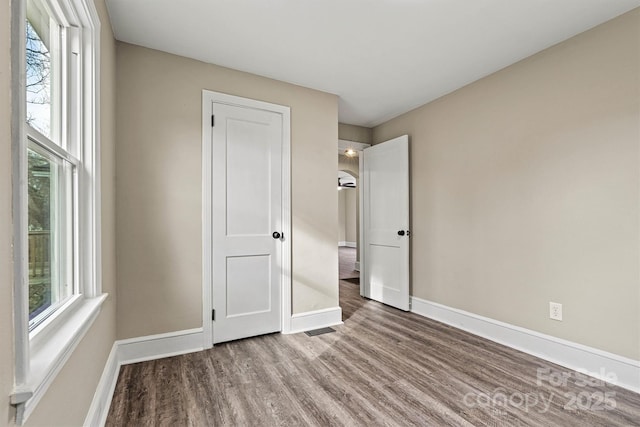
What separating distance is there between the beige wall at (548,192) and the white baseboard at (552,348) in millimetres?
59

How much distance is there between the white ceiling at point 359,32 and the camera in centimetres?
203

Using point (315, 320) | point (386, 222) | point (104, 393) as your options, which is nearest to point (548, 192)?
point (386, 222)

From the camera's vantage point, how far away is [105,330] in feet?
6.28

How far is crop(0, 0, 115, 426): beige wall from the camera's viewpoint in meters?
0.70

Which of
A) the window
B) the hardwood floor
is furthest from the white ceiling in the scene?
the hardwood floor

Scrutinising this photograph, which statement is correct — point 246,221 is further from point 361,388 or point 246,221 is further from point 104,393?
point 361,388

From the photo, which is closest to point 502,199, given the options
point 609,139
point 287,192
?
point 609,139

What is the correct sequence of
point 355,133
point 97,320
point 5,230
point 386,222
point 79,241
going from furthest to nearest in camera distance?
point 355,133
point 386,222
point 97,320
point 79,241
point 5,230

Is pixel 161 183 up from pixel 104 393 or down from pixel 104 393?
up

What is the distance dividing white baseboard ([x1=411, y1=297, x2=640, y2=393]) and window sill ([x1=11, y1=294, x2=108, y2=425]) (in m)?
3.05

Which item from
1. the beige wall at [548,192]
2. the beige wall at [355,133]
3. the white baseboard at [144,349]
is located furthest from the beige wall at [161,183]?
the beige wall at [548,192]

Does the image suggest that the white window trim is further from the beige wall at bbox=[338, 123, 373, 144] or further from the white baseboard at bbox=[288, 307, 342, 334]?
the beige wall at bbox=[338, 123, 373, 144]

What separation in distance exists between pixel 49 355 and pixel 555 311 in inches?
121

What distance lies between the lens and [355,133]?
14.7 ft
